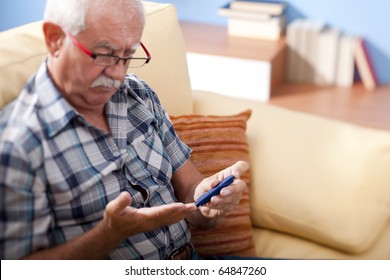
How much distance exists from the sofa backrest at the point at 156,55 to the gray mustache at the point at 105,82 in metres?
0.18

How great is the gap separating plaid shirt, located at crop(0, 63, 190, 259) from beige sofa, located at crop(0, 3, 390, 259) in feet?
0.80

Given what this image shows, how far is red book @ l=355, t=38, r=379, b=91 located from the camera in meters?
3.00

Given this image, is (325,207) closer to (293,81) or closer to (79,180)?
(79,180)

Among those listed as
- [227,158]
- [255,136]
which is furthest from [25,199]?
[255,136]

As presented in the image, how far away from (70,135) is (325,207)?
70 cm

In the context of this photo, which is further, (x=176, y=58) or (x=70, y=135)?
(x=176, y=58)

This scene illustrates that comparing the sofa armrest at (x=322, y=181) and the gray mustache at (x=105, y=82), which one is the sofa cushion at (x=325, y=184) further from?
the gray mustache at (x=105, y=82)

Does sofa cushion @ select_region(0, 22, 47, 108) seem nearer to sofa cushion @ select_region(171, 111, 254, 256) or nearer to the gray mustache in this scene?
the gray mustache

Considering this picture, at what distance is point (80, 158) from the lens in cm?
131

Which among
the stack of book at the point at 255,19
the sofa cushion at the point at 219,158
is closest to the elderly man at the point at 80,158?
the sofa cushion at the point at 219,158

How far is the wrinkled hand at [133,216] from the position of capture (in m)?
1.20

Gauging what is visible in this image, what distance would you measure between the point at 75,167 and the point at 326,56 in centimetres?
194

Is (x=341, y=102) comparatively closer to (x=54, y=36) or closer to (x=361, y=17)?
(x=361, y=17)
